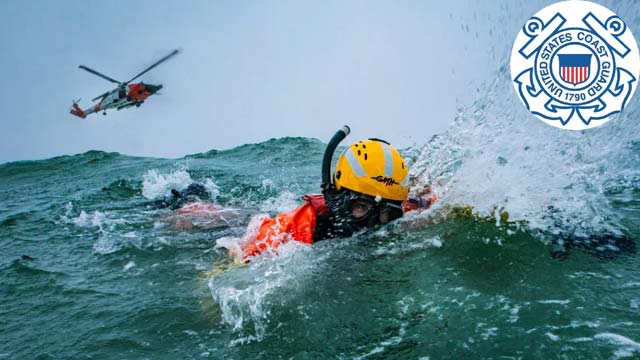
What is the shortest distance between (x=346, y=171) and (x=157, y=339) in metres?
2.30

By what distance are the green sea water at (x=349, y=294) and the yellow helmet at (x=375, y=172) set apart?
0.47 meters

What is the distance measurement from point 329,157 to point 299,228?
0.77m

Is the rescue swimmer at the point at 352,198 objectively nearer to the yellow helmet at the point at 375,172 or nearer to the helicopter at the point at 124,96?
the yellow helmet at the point at 375,172

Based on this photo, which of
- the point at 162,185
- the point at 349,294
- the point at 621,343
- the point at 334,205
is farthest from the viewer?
the point at 162,185

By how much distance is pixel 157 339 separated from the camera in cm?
447

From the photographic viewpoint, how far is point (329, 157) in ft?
17.9

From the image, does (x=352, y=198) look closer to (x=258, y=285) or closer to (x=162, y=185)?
(x=258, y=285)

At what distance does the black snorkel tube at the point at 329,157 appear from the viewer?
17.9 ft

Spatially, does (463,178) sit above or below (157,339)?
above

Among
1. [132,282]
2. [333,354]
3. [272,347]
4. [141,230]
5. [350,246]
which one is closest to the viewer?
[333,354]

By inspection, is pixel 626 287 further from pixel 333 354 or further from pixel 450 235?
pixel 333 354

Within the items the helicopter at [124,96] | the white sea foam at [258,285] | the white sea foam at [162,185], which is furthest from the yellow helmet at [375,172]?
the helicopter at [124,96]

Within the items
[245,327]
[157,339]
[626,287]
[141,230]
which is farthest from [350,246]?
[141,230]

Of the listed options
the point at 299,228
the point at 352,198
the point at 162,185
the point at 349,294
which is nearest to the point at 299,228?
the point at 299,228
